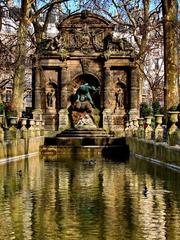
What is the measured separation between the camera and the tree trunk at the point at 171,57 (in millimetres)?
27891

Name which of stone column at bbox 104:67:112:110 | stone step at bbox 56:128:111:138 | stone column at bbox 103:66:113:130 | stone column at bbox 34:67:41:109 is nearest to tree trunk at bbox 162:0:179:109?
stone step at bbox 56:128:111:138

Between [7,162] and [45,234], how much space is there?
1386 centimetres

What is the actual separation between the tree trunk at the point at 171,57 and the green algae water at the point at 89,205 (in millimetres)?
10489

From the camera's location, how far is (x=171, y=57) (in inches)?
1106

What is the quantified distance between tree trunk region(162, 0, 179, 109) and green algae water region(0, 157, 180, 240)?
1049 cm

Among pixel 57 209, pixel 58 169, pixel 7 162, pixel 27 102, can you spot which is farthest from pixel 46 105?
pixel 27 102

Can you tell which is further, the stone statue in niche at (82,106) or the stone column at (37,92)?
the stone column at (37,92)

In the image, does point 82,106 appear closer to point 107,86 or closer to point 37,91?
point 107,86

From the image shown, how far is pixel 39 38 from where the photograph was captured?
44250 millimetres

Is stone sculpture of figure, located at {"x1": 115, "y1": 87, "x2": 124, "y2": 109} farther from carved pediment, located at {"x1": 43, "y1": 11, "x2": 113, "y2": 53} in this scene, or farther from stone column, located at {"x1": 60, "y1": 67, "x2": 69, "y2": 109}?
stone column, located at {"x1": 60, "y1": 67, "x2": 69, "y2": 109}

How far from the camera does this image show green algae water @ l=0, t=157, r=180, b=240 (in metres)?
8.48

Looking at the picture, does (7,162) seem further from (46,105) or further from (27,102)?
(27,102)

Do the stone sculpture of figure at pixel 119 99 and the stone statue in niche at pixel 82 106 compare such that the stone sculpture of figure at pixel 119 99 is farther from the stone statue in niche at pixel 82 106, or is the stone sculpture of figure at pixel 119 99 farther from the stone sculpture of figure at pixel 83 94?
the stone sculpture of figure at pixel 83 94

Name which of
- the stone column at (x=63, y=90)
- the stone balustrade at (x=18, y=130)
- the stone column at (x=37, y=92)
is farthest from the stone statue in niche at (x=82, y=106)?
the stone balustrade at (x=18, y=130)
